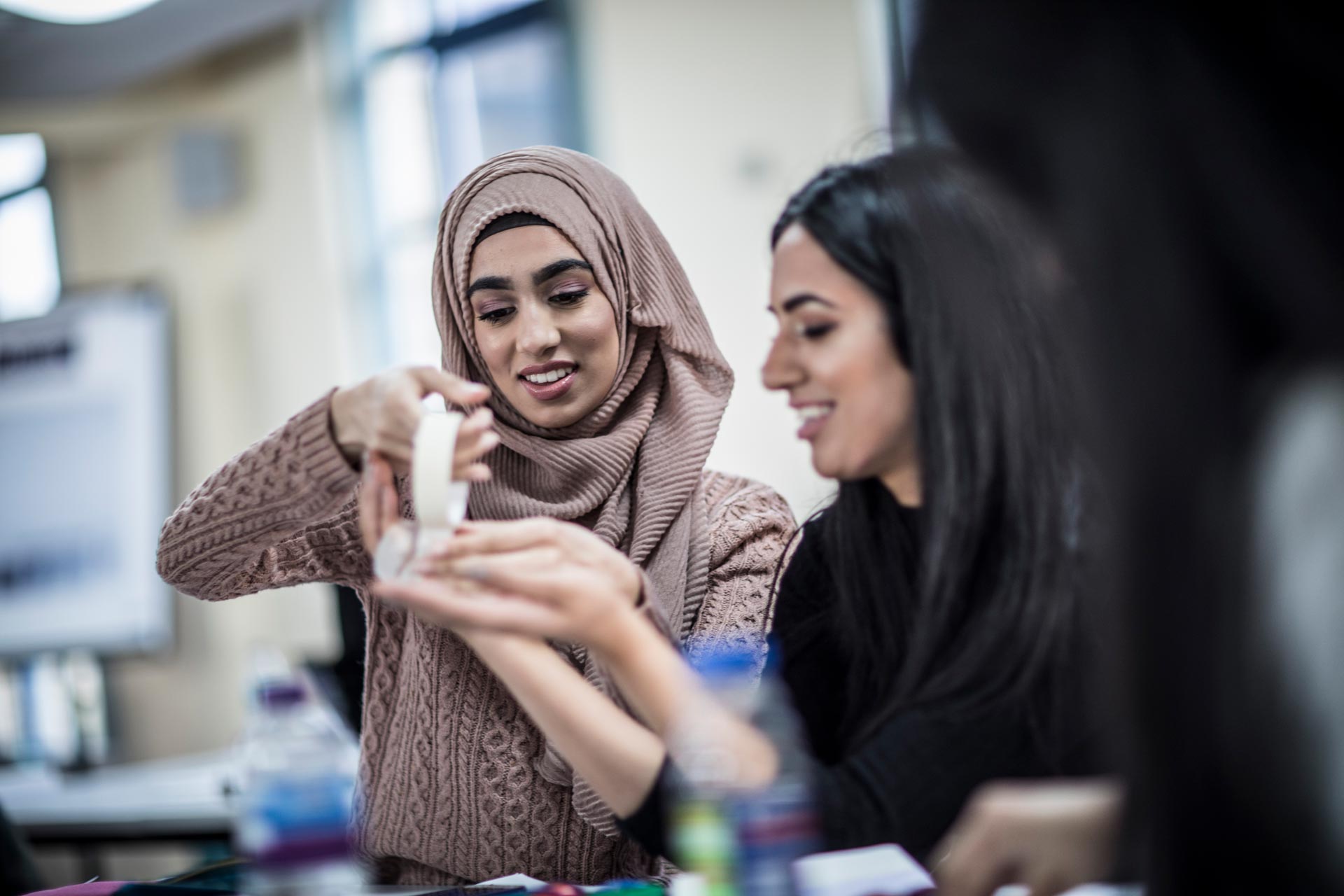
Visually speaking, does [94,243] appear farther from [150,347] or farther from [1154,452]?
[1154,452]

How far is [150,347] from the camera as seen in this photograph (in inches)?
153

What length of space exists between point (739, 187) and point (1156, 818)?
9.77 ft

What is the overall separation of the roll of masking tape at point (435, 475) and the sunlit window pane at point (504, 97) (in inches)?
113

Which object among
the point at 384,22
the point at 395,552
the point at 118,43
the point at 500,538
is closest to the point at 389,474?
the point at 395,552

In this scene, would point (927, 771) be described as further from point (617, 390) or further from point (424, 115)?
point (424, 115)

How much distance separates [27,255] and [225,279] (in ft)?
3.36

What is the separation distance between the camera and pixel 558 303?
62.1 inches

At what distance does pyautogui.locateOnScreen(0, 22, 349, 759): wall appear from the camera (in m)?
4.24

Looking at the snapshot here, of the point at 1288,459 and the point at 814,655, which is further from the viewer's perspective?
the point at 814,655

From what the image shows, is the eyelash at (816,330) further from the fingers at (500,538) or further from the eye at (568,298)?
the eye at (568,298)

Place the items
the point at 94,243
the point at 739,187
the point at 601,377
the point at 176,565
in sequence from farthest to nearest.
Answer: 1. the point at 94,243
2. the point at 739,187
3. the point at 601,377
4. the point at 176,565

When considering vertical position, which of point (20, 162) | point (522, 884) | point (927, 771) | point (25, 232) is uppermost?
point (20, 162)

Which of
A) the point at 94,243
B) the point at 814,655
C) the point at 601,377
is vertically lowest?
the point at 814,655

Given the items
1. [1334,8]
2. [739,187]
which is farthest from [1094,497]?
[739,187]
